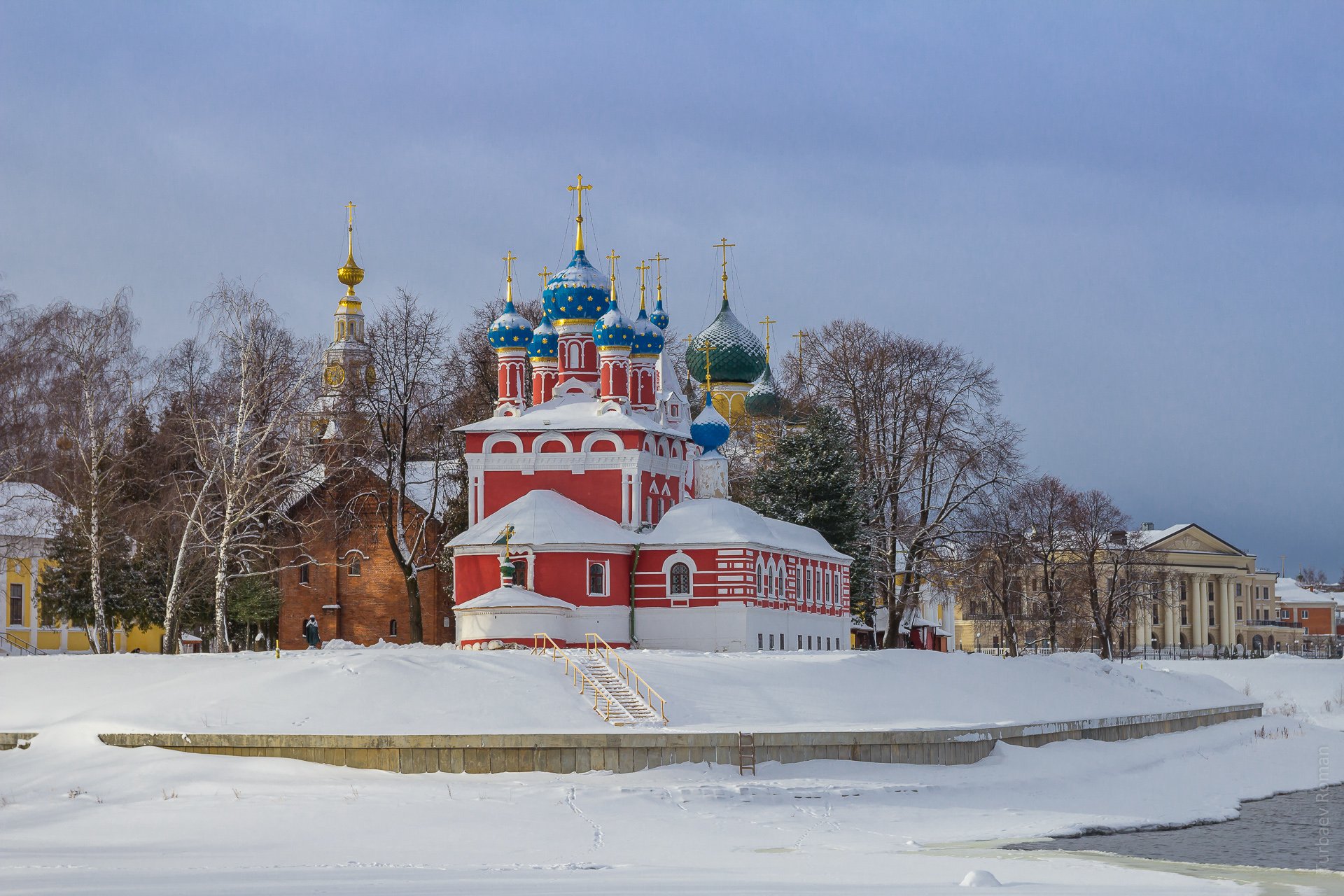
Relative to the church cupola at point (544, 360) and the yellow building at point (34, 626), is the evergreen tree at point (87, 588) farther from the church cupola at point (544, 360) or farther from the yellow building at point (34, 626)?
the church cupola at point (544, 360)

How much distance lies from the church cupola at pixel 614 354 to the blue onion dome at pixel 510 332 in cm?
327

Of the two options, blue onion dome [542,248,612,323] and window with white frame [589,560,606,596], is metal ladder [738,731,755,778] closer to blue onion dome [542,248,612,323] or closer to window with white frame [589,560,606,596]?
window with white frame [589,560,606,596]

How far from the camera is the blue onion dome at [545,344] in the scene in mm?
53344

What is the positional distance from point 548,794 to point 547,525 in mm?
19738

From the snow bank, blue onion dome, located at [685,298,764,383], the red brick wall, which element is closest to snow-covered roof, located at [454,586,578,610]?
the snow bank

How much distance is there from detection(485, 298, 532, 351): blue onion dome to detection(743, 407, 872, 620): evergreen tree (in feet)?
35.5

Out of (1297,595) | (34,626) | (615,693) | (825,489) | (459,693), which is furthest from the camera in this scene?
(1297,595)

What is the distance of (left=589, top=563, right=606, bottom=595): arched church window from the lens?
153 feet

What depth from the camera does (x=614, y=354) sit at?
50.3 meters

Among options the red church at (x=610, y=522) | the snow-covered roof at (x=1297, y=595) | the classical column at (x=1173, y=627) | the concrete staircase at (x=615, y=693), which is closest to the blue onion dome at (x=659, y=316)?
the red church at (x=610, y=522)

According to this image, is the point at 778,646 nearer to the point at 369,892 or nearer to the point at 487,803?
the point at 487,803

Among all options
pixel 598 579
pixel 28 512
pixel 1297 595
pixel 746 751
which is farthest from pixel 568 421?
pixel 1297 595

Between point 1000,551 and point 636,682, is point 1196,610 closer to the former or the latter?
point 1000,551

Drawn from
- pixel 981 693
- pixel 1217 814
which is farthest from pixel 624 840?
pixel 981 693
